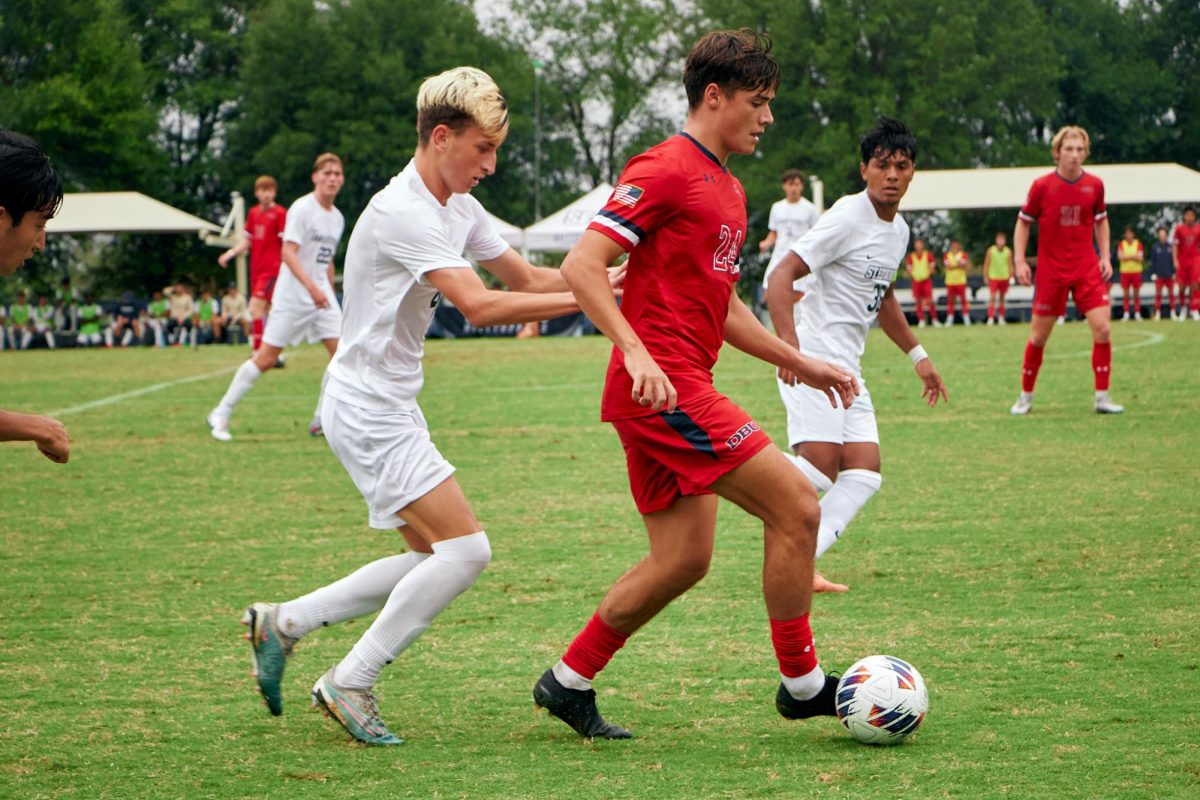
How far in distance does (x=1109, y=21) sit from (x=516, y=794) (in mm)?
71715

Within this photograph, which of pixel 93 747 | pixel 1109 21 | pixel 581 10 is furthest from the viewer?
pixel 581 10

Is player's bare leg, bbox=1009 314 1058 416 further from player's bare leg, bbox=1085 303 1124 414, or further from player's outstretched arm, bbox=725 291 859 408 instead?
player's outstretched arm, bbox=725 291 859 408

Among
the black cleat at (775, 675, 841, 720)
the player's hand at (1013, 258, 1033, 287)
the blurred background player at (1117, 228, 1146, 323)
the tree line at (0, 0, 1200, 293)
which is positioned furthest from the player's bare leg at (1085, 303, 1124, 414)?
the tree line at (0, 0, 1200, 293)

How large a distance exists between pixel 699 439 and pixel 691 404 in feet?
0.36

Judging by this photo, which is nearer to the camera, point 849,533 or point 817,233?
point 817,233

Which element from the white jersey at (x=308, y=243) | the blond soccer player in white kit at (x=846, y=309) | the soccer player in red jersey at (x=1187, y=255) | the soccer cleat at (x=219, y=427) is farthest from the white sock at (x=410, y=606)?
the soccer player in red jersey at (x=1187, y=255)

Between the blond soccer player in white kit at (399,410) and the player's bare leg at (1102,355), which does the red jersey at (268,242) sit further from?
the blond soccer player in white kit at (399,410)

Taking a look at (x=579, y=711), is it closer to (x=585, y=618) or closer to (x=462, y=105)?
(x=585, y=618)

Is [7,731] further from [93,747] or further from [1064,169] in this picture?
[1064,169]

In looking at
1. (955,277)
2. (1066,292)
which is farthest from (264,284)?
(955,277)

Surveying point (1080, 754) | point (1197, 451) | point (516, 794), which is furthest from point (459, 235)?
point (1197, 451)

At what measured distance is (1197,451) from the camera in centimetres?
1118

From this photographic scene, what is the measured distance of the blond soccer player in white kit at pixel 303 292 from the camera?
13.4 meters

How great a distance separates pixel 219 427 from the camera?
13.8m
